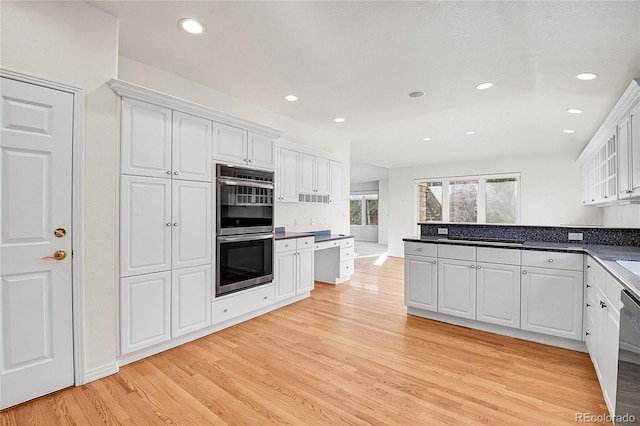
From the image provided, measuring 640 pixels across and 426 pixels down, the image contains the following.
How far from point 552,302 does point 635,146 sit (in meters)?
1.46

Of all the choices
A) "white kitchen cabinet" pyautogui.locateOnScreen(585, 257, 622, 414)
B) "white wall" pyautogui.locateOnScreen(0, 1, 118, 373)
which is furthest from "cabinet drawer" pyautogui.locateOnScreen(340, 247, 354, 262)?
"white wall" pyautogui.locateOnScreen(0, 1, 118, 373)

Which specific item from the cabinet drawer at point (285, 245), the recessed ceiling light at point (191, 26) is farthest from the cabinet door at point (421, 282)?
the recessed ceiling light at point (191, 26)

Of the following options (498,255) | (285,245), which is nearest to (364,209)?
(285,245)

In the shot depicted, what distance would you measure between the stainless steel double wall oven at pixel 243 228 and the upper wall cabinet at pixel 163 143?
25 cm

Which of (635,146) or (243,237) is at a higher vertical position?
(635,146)

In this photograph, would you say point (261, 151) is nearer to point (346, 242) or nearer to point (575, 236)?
point (346, 242)

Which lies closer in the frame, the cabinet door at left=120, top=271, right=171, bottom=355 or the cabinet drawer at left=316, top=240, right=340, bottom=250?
the cabinet door at left=120, top=271, right=171, bottom=355

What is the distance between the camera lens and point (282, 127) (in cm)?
445

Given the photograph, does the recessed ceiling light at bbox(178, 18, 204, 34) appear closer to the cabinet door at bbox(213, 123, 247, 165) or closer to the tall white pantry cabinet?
the tall white pantry cabinet

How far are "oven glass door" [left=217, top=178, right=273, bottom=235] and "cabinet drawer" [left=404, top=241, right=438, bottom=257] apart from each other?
1651mm

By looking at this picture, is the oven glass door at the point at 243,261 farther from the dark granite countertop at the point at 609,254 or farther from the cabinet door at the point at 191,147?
the dark granite countertop at the point at 609,254

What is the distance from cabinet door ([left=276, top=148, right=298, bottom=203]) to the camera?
13.8 feet

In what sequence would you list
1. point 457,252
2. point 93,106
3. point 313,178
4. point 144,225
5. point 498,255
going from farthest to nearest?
1. point 313,178
2. point 457,252
3. point 498,255
4. point 144,225
5. point 93,106

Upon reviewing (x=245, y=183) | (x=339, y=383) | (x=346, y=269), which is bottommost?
(x=339, y=383)
